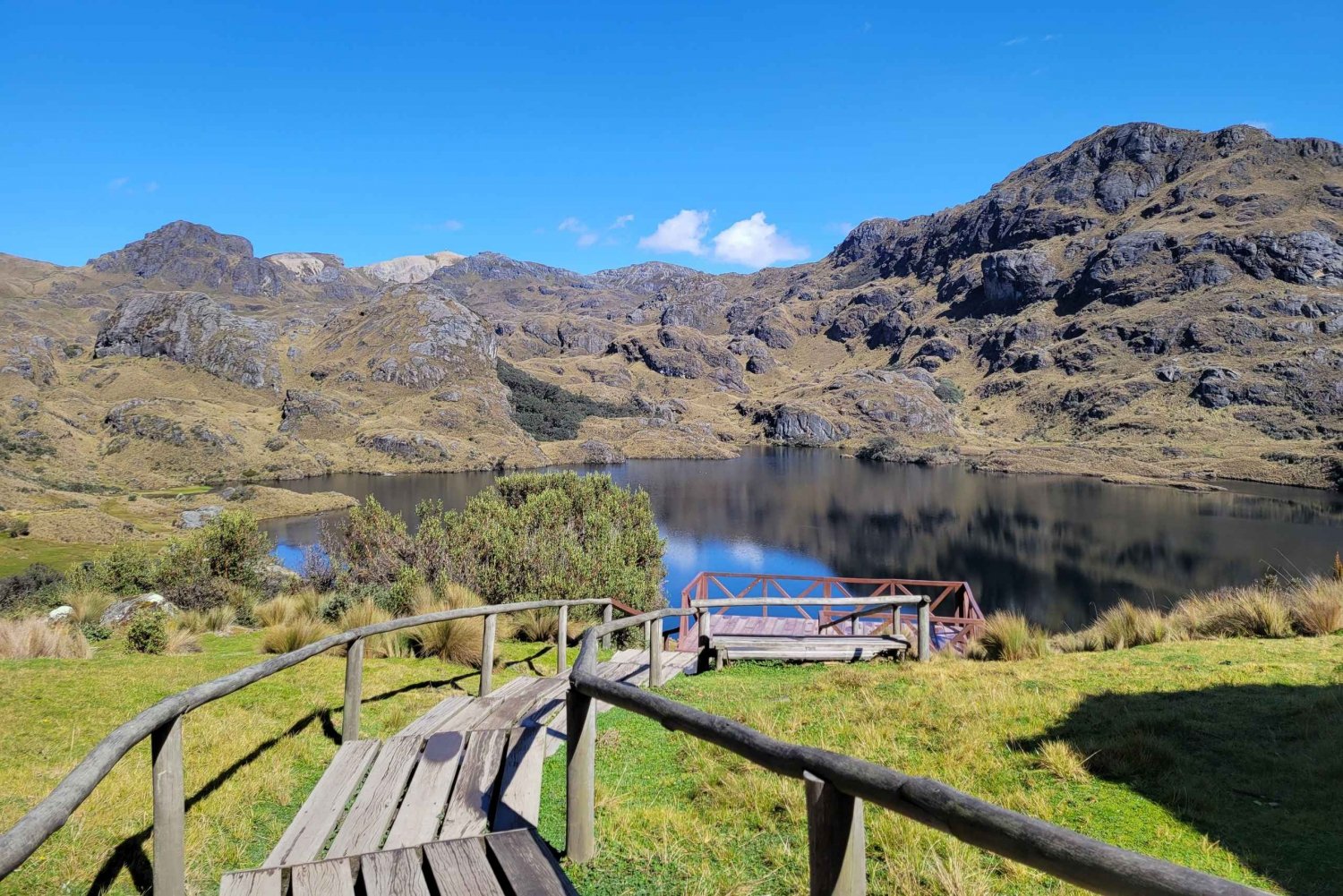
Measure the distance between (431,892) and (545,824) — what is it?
170 cm

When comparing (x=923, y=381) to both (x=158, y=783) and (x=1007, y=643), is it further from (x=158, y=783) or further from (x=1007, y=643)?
(x=158, y=783)

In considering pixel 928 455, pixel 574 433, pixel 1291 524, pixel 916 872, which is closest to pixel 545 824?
pixel 916 872

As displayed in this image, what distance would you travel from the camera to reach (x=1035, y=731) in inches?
232

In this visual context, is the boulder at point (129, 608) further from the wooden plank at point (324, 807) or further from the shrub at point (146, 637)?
the wooden plank at point (324, 807)

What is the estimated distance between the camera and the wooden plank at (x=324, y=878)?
2969mm

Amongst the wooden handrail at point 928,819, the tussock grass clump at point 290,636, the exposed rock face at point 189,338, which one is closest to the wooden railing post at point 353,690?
the wooden handrail at point 928,819

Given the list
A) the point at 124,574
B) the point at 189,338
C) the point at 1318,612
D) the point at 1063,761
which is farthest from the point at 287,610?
the point at 189,338

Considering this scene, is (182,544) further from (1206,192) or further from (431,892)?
(1206,192)

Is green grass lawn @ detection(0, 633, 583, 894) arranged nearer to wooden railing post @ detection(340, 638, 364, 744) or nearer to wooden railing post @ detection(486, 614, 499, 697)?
wooden railing post @ detection(340, 638, 364, 744)

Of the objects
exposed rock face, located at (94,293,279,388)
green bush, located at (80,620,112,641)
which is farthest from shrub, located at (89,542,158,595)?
exposed rock face, located at (94,293,279,388)

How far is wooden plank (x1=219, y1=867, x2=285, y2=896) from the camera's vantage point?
3020 millimetres

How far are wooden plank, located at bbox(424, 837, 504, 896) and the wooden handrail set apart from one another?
0.86 m

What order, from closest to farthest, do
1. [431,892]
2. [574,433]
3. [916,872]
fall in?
[431,892], [916,872], [574,433]

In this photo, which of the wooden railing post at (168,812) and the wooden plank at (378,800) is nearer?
the wooden railing post at (168,812)
